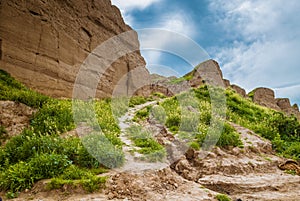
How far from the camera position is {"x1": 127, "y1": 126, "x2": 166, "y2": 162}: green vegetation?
732cm

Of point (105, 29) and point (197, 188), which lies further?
point (105, 29)

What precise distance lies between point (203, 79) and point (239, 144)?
66.7 ft

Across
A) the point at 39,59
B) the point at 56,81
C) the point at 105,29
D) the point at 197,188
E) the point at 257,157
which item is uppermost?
the point at 105,29

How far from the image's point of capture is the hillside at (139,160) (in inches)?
201

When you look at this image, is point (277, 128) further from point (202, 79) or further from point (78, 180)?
point (202, 79)

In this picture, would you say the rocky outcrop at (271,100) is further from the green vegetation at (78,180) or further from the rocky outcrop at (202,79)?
the green vegetation at (78,180)

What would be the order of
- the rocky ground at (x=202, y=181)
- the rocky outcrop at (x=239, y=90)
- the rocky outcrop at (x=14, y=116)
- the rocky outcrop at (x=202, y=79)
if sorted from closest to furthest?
the rocky ground at (x=202, y=181), the rocky outcrop at (x=14, y=116), the rocky outcrop at (x=202, y=79), the rocky outcrop at (x=239, y=90)

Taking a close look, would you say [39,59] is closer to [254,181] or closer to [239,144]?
[239,144]

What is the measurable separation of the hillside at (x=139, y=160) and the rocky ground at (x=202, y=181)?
0.07 ft

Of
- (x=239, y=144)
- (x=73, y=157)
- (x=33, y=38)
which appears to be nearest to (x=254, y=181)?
(x=239, y=144)

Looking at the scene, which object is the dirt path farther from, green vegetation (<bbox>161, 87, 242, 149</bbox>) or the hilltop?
green vegetation (<bbox>161, 87, 242, 149</bbox>)

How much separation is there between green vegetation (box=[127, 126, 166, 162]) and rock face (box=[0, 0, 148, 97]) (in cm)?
586

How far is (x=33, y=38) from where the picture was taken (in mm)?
12391

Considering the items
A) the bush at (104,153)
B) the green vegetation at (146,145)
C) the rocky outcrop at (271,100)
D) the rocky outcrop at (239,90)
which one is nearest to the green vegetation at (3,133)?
the bush at (104,153)
